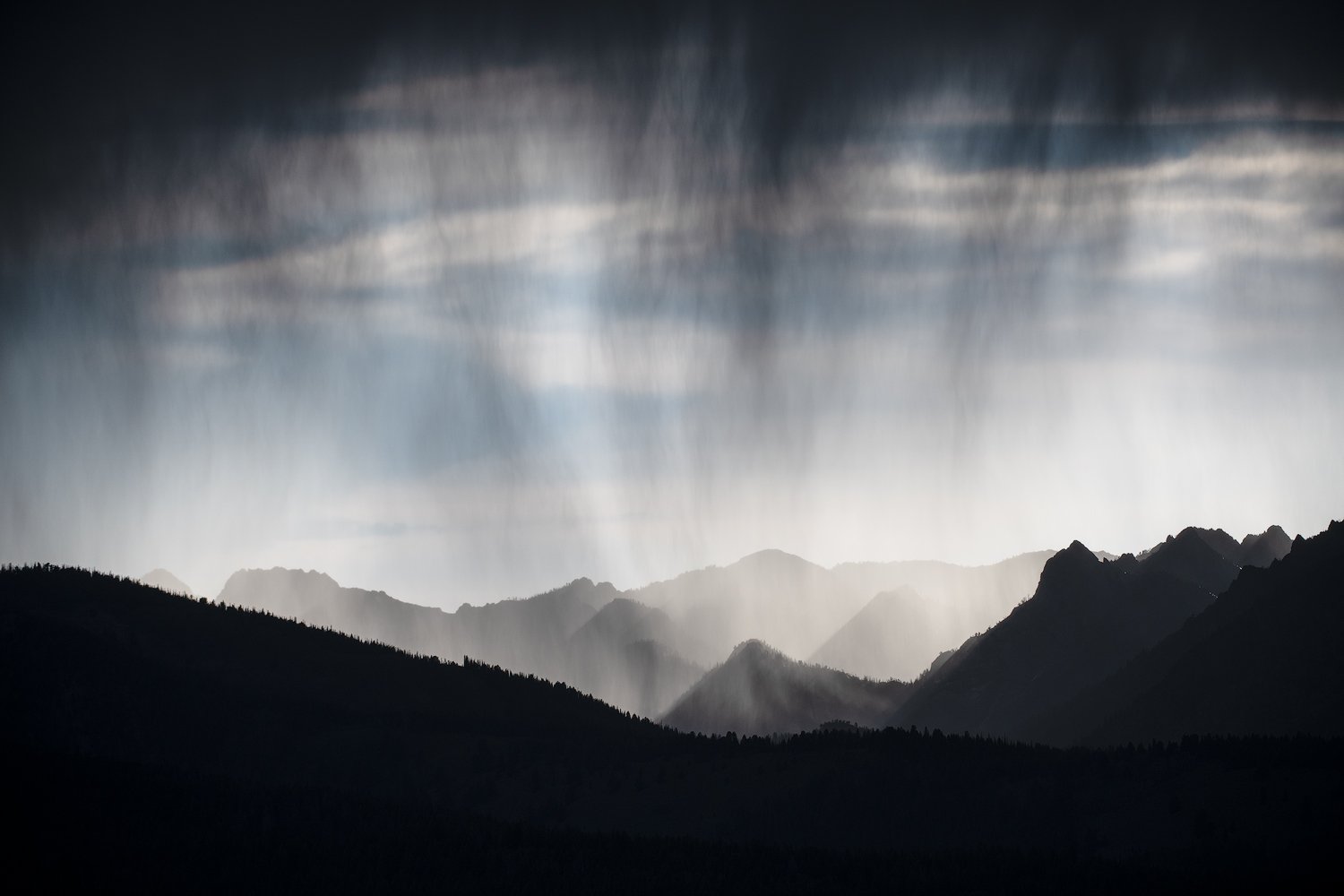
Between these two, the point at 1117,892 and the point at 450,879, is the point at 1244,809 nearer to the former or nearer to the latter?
the point at 1117,892

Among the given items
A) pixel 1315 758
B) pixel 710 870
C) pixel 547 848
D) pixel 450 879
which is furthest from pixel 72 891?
pixel 1315 758

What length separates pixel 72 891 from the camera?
573 ft

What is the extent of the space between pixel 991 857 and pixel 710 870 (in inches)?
1283

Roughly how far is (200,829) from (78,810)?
48.8ft

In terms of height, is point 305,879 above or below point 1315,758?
below

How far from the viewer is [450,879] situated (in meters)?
188

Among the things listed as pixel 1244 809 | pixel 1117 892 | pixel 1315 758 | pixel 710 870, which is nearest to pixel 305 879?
pixel 710 870

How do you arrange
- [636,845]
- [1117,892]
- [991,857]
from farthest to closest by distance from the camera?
[636,845] < [991,857] < [1117,892]

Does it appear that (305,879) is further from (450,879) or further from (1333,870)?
(1333,870)

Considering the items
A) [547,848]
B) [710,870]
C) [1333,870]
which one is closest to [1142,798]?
[1333,870]

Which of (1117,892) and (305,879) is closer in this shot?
(1117,892)

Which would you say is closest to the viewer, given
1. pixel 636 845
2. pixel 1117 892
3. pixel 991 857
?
pixel 1117 892

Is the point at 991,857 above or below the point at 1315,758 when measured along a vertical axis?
below

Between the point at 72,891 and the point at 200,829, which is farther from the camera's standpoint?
the point at 200,829
